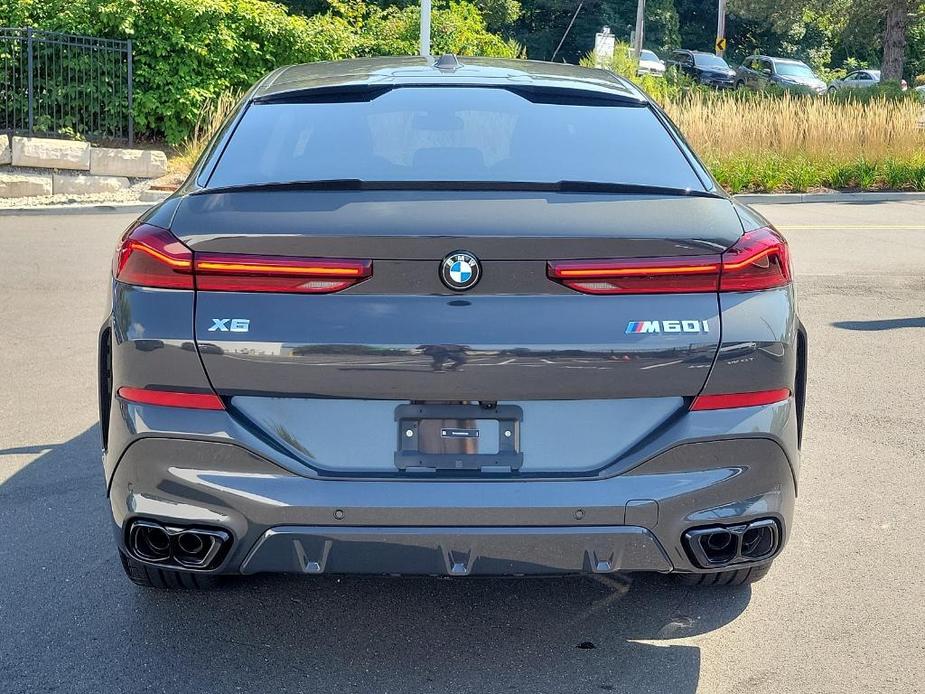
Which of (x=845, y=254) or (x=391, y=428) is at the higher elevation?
(x=391, y=428)

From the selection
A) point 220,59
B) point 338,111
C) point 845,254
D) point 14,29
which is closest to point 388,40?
point 220,59

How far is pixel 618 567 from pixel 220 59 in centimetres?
1722

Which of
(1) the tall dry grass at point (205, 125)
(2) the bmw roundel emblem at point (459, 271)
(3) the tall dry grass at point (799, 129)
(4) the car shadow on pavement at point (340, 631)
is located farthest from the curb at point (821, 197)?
(2) the bmw roundel emblem at point (459, 271)

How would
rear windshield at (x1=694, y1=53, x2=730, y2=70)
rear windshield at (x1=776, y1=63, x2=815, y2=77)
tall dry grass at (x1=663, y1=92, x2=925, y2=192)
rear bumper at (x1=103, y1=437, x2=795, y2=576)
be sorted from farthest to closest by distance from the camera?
1. rear windshield at (x1=694, y1=53, x2=730, y2=70)
2. rear windshield at (x1=776, y1=63, x2=815, y2=77)
3. tall dry grass at (x1=663, y1=92, x2=925, y2=192)
4. rear bumper at (x1=103, y1=437, x2=795, y2=576)

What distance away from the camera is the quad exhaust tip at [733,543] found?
3100 millimetres

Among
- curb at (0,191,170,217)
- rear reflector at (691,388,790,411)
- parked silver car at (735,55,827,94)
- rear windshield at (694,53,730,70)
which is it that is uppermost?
rear windshield at (694,53,730,70)

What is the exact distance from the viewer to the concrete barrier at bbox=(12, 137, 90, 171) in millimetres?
16281

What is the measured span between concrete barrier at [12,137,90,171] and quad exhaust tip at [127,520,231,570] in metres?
14.3

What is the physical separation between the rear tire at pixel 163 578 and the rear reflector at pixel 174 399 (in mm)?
689

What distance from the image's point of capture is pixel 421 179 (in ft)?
10.8

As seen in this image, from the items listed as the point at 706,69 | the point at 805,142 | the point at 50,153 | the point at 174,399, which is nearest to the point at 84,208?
the point at 50,153

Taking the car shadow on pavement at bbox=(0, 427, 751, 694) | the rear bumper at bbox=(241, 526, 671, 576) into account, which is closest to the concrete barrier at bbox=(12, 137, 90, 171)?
the car shadow on pavement at bbox=(0, 427, 751, 694)

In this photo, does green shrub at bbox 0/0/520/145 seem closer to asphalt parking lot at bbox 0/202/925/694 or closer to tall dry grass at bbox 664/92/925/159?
tall dry grass at bbox 664/92/925/159

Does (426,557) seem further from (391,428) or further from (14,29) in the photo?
(14,29)
